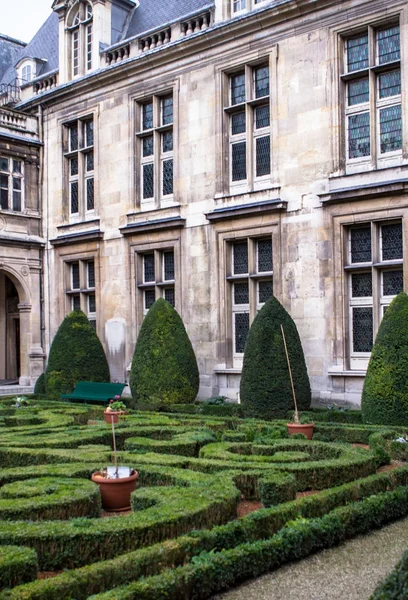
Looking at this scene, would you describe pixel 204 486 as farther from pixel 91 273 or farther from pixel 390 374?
pixel 91 273

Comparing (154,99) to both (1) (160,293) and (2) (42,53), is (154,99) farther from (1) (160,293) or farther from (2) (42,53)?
(2) (42,53)

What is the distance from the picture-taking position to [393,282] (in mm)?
14188

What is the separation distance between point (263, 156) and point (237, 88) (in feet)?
6.47

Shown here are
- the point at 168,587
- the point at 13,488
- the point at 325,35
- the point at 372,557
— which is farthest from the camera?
the point at 325,35

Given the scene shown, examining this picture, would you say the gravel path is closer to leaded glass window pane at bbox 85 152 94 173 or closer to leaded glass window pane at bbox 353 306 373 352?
leaded glass window pane at bbox 353 306 373 352

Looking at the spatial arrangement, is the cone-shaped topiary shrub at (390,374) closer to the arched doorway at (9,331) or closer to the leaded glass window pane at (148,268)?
the leaded glass window pane at (148,268)

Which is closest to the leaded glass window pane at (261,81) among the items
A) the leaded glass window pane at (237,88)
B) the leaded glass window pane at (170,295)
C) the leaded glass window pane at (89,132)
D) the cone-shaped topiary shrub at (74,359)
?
the leaded glass window pane at (237,88)

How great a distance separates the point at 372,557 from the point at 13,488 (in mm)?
3428

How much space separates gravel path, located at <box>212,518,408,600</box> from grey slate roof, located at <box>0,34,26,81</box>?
76.7ft

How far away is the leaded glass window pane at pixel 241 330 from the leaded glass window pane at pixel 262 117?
4.46 m

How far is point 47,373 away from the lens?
18.0 meters

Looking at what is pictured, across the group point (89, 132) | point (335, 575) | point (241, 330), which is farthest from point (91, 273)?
point (335, 575)

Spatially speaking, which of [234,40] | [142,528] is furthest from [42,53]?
[142,528]

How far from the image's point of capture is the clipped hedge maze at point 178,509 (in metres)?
4.99
